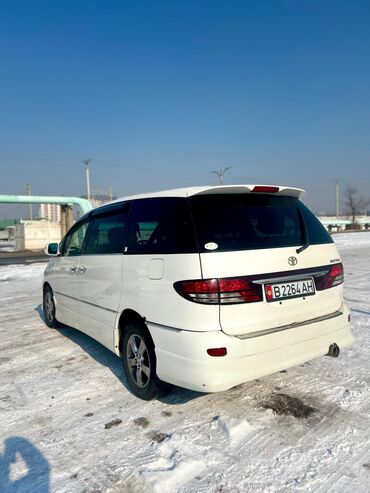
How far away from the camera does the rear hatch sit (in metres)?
2.88

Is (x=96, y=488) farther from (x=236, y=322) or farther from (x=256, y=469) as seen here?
(x=236, y=322)

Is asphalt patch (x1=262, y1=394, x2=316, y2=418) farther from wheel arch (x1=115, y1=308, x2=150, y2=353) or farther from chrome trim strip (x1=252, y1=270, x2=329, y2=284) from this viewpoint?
wheel arch (x1=115, y1=308, x2=150, y2=353)

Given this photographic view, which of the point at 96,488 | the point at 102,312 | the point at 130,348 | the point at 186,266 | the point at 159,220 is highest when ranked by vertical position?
the point at 159,220

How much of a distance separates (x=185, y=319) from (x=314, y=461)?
4.19ft

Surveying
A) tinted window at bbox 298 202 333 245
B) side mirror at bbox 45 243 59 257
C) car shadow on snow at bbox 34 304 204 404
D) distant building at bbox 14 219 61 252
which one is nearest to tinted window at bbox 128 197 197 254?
tinted window at bbox 298 202 333 245

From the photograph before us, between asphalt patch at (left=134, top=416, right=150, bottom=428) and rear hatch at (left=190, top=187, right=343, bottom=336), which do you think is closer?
rear hatch at (left=190, top=187, right=343, bottom=336)

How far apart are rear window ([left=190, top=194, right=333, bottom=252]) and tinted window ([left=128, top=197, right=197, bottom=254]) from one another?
0.34 ft

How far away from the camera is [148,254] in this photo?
334 cm

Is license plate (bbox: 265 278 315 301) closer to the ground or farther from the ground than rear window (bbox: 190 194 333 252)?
closer to the ground

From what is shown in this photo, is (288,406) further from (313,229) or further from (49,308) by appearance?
(49,308)

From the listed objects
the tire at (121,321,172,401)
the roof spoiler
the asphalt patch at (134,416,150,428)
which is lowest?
the asphalt patch at (134,416,150,428)

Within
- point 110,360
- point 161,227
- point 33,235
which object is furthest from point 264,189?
point 33,235

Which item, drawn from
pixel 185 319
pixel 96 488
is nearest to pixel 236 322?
pixel 185 319

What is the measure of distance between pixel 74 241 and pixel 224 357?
3169 mm
